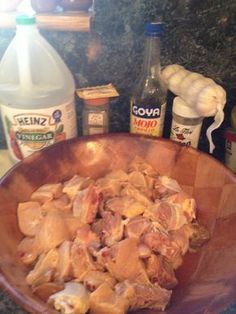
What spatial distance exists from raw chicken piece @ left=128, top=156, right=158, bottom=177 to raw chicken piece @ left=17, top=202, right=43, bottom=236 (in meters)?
0.22

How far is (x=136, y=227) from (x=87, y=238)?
0.30ft

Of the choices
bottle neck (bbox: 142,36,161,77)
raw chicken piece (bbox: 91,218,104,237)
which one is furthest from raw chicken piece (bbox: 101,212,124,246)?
bottle neck (bbox: 142,36,161,77)

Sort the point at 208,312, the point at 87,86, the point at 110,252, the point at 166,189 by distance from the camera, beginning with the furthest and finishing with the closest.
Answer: the point at 87,86 < the point at 166,189 < the point at 110,252 < the point at 208,312

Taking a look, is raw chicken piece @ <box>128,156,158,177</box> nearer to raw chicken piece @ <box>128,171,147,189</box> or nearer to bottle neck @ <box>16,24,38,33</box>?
raw chicken piece @ <box>128,171,147,189</box>

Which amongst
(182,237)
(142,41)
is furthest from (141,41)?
(182,237)

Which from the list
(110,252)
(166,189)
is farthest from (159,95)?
(110,252)

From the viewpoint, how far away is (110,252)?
628mm

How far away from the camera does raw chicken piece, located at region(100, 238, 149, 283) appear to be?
61 centimetres

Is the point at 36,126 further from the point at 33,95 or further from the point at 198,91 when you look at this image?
the point at 198,91

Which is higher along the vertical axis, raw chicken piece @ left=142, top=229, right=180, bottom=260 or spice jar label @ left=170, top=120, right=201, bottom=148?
spice jar label @ left=170, top=120, right=201, bottom=148

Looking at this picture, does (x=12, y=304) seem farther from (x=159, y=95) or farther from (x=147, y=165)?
(x=159, y=95)

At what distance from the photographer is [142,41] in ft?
2.70

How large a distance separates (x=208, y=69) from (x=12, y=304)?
2.04ft

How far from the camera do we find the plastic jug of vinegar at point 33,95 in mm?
764
